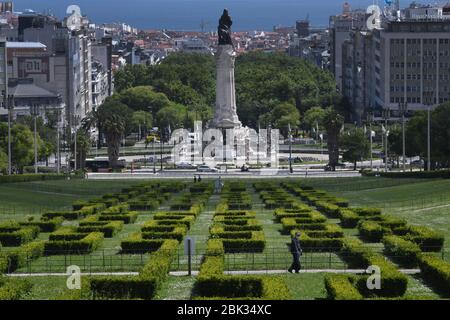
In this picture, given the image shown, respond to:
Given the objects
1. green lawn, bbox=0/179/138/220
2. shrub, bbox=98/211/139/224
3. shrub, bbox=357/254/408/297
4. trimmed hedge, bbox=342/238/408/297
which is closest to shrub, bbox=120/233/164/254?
trimmed hedge, bbox=342/238/408/297

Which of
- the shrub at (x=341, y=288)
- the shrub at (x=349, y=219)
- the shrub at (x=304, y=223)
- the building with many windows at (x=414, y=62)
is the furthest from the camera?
the building with many windows at (x=414, y=62)

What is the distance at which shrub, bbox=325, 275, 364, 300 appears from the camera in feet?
111

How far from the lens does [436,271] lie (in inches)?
1533

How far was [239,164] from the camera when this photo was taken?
13250 centimetres

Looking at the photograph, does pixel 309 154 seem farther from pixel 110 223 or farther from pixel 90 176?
pixel 110 223

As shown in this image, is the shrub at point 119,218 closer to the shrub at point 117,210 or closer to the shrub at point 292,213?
the shrub at point 117,210

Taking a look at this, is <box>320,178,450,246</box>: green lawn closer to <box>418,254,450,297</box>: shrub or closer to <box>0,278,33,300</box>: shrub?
<box>418,254,450,297</box>: shrub

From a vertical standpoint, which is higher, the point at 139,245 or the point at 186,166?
the point at 186,166

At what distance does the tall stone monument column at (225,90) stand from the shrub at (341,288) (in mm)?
102651

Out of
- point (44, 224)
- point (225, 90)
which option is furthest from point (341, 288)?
point (225, 90)

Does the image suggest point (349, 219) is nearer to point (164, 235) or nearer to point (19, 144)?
point (164, 235)

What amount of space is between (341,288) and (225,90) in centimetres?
10560

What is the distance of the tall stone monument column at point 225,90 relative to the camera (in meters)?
139

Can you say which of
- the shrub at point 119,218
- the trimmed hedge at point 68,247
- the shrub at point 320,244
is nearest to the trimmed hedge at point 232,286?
the shrub at point 320,244
